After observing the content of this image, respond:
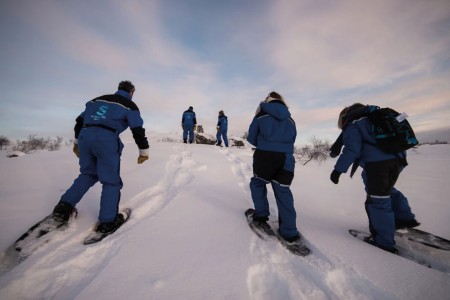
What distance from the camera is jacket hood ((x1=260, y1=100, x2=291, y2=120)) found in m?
2.33

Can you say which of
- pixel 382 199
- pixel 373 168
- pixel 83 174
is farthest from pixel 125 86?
pixel 382 199

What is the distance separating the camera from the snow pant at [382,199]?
84.3 inches

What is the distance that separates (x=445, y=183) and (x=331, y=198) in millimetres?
2767

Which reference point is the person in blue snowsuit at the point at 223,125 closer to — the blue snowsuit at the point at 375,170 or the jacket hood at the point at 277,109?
the jacket hood at the point at 277,109

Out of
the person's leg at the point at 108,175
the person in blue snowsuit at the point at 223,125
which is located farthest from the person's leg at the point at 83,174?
the person in blue snowsuit at the point at 223,125

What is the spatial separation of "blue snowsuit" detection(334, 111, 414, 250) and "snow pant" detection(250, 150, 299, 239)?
671 mm

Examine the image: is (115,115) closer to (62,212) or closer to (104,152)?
(104,152)

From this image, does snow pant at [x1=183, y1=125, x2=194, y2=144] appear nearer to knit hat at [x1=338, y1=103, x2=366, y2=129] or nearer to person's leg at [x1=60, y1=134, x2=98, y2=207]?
person's leg at [x1=60, y1=134, x2=98, y2=207]

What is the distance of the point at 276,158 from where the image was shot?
7.62 ft

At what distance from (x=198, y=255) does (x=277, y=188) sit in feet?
3.57

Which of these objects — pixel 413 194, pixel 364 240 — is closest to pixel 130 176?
pixel 364 240

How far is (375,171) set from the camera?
7.42ft

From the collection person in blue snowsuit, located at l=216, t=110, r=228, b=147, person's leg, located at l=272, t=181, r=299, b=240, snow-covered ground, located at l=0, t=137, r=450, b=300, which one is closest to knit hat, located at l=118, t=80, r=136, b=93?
snow-covered ground, located at l=0, t=137, r=450, b=300

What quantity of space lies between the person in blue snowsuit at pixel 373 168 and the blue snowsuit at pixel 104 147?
2.51m
